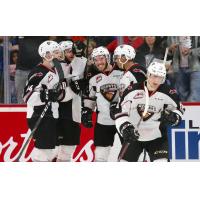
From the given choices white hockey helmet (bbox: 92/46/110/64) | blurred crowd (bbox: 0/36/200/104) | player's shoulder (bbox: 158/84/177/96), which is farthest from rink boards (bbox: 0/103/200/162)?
white hockey helmet (bbox: 92/46/110/64)

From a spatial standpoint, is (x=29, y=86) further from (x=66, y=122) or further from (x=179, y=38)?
(x=179, y=38)

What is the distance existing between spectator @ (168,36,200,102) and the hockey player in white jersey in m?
0.83

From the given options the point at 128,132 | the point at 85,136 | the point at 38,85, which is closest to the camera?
the point at 128,132

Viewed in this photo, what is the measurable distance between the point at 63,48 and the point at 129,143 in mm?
1048

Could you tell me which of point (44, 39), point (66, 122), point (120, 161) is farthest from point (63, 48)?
point (120, 161)

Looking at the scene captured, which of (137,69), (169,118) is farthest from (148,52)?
(169,118)

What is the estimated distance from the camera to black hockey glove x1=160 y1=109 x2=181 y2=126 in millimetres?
7344

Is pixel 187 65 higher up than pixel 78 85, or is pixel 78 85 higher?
pixel 187 65

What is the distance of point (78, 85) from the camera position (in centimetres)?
749

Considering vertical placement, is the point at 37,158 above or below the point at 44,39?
below

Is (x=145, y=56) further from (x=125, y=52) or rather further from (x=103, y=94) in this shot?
(x=103, y=94)

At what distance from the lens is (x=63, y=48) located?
7520mm

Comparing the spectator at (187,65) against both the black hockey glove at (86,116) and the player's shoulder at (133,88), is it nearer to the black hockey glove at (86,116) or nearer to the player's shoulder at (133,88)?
the player's shoulder at (133,88)

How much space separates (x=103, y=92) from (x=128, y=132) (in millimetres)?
453
